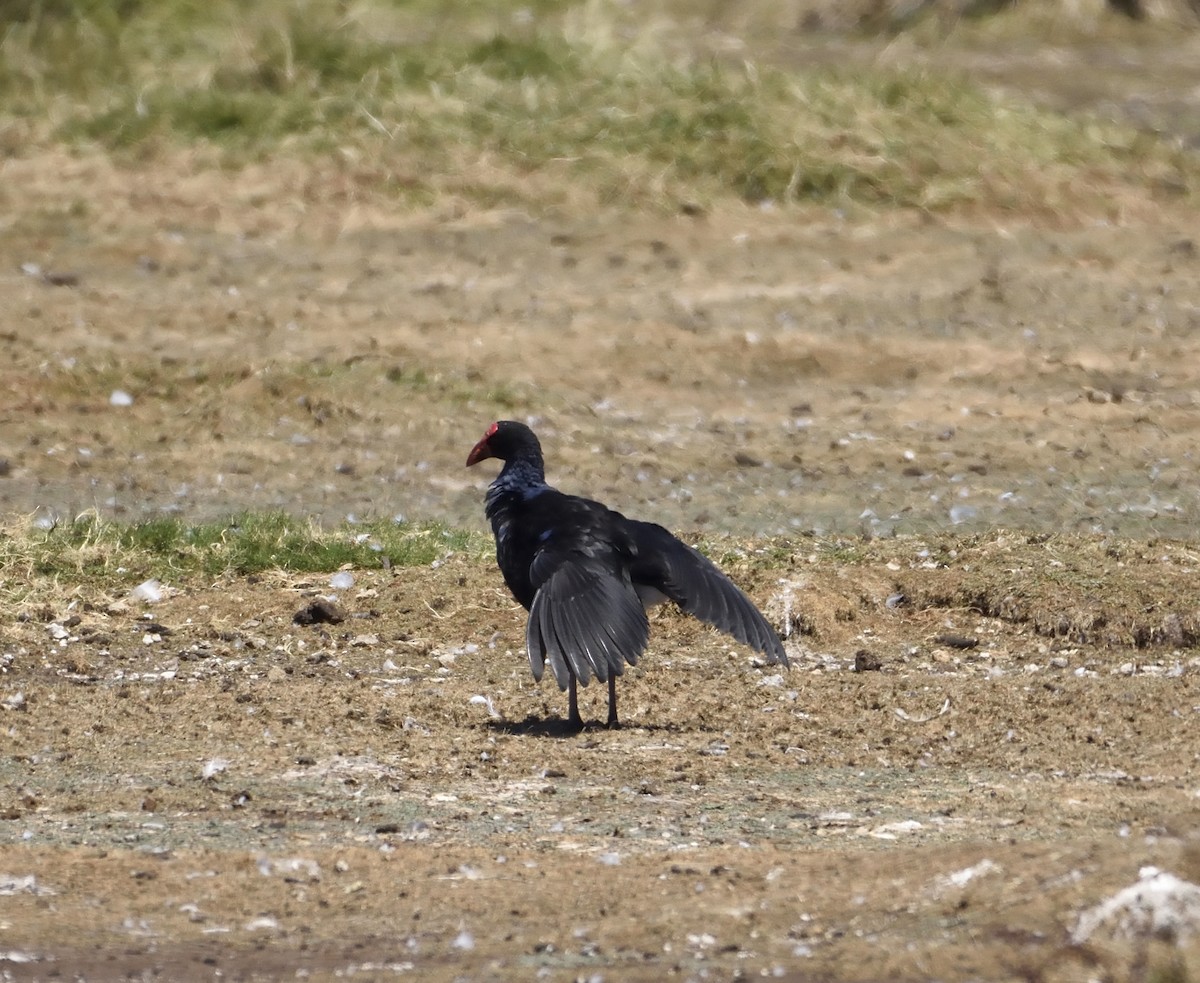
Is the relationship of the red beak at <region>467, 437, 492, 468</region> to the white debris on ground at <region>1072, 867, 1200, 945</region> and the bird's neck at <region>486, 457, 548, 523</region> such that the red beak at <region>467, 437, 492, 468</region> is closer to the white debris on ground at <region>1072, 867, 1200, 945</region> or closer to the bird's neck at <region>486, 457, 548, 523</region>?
the bird's neck at <region>486, 457, 548, 523</region>

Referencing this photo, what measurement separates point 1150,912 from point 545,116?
13498mm

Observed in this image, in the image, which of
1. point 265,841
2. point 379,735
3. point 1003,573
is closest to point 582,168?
point 1003,573

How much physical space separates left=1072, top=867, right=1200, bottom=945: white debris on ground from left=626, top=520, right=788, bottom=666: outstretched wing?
2887 mm

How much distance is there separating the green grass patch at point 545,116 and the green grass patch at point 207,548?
7.02 m

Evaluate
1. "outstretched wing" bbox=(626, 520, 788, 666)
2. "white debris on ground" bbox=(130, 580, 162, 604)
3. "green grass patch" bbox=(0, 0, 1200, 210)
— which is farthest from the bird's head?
"green grass patch" bbox=(0, 0, 1200, 210)

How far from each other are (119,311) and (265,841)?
9084 mm

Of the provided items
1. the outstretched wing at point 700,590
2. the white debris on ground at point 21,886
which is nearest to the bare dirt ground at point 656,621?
the white debris on ground at point 21,886

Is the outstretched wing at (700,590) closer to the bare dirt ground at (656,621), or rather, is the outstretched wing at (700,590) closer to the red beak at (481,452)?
the bare dirt ground at (656,621)

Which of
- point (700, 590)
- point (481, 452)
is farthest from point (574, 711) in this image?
point (481, 452)

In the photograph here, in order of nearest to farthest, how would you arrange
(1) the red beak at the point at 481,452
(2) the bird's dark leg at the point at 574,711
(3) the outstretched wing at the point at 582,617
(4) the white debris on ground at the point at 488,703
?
(3) the outstretched wing at the point at 582,617
(2) the bird's dark leg at the point at 574,711
(4) the white debris on ground at the point at 488,703
(1) the red beak at the point at 481,452

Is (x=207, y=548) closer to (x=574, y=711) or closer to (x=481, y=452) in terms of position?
(x=481, y=452)

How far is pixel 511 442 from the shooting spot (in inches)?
360

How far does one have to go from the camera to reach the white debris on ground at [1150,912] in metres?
5.11

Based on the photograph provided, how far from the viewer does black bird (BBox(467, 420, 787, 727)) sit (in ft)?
25.0
